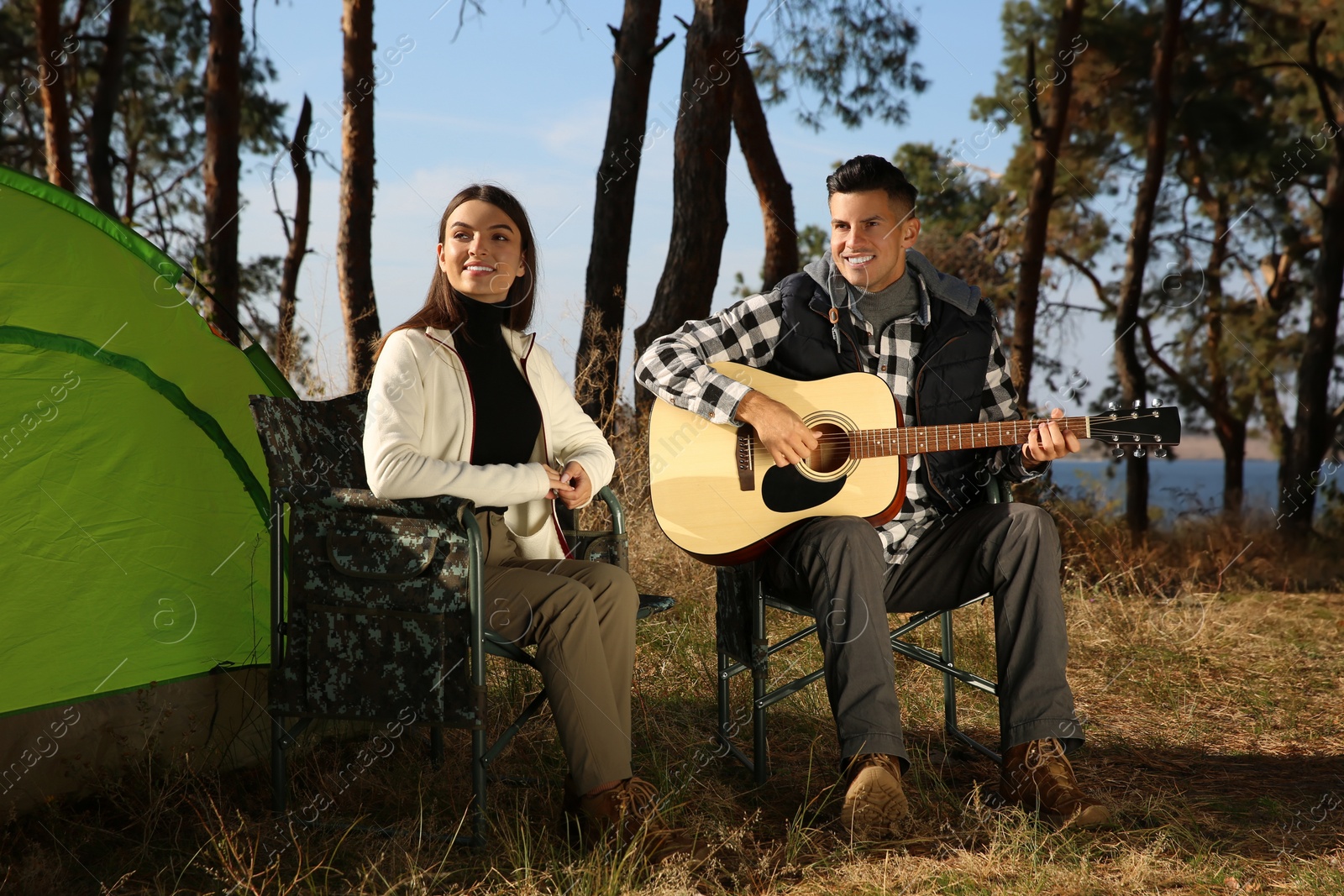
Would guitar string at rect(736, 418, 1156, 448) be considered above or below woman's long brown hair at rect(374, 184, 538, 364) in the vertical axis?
below

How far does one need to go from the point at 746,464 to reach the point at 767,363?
34 cm

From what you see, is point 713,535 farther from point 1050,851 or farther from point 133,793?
point 133,793

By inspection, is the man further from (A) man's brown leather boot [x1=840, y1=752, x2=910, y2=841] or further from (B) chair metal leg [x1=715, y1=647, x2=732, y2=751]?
(B) chair metal leg [x1=715, y1=647, x2=732, y2=751]

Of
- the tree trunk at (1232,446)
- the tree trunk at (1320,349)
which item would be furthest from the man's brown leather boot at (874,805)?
the tree trunk at (1232,446)

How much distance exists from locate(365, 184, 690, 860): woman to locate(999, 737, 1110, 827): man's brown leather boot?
78cm

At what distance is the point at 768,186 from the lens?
782cm

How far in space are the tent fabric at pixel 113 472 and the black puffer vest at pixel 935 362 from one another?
58.8 inches

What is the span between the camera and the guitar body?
8.39ft

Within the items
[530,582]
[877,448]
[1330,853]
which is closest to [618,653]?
[530,582]

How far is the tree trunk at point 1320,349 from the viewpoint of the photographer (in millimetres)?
9125

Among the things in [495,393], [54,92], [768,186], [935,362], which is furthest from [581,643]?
[54,92]

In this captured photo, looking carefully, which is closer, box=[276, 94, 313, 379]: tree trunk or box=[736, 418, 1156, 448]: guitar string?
box=[736, 418, 1156, 448]: guitar string

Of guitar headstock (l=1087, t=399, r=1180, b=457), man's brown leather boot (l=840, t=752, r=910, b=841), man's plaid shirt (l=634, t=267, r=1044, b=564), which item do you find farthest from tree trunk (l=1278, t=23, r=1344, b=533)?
man's brown leather boot (l=840, t=752, r=910, b=841)

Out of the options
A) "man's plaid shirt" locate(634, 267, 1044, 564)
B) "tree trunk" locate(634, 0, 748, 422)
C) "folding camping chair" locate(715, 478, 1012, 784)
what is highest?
"tree trunk" locate(634, 0, 748, 422)
